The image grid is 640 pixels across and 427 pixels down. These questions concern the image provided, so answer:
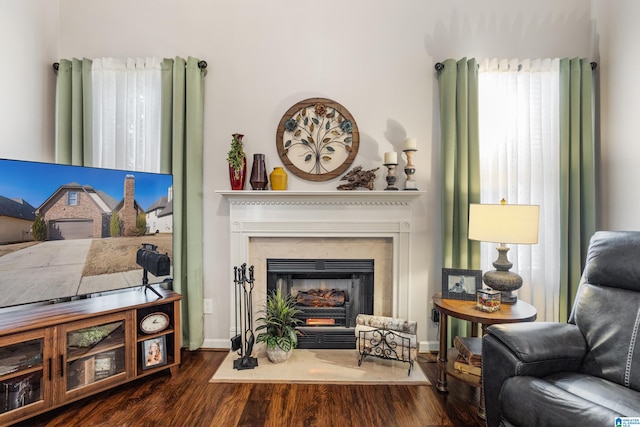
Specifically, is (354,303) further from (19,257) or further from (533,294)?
(19,257)

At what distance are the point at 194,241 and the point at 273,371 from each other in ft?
3.85

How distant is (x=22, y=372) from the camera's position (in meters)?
1.68

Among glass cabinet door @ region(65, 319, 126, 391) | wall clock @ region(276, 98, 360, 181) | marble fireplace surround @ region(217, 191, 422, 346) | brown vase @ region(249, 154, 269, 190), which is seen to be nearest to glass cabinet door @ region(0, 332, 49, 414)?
glass cabinet door @ region(65, 319, 126, 391)

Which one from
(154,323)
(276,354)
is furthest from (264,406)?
(154,323)

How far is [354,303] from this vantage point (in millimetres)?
2703

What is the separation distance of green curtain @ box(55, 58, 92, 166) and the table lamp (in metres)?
3.00

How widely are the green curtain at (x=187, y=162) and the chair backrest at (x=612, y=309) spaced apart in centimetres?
254

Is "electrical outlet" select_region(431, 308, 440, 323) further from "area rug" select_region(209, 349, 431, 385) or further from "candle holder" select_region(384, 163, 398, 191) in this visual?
"candle holder" select_region(384, 163, 398, 191)

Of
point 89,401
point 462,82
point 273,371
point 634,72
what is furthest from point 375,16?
point 89,401

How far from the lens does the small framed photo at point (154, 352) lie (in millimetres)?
2133

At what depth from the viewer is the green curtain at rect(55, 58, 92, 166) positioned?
8.39 ft

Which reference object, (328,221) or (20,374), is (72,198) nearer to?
(20,374)

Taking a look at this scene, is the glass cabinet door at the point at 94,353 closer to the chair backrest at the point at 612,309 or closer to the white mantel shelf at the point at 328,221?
the white mantel shelf at the point at 328,221

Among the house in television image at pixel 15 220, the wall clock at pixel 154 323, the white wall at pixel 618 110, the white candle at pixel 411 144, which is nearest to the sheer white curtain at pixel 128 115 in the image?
the house in television image at pixel 15 220
